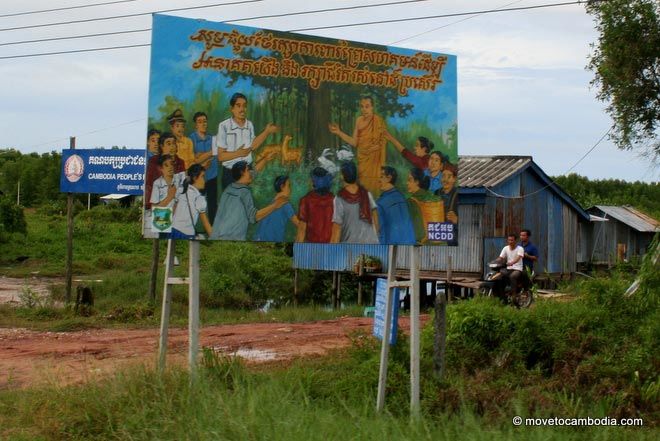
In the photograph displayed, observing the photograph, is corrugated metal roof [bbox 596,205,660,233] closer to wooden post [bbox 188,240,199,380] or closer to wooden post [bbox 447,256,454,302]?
wooden post [bbox 447,256,454,302]

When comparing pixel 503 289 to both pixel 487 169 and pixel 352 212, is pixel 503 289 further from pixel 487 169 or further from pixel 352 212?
pixel 487 169

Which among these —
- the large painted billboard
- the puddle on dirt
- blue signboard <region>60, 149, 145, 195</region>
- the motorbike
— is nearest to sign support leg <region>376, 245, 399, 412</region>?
the large painted billboard

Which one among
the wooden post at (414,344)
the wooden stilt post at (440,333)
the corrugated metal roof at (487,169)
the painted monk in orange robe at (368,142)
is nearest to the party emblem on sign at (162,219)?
the painted monk in orange robe at (368,142)

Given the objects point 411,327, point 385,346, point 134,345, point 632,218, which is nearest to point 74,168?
point 134,345

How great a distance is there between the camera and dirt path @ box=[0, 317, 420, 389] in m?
9.26

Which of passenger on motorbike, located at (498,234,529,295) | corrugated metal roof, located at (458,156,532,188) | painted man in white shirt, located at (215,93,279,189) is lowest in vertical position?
passenger on motorbike, located at (498,234,529,295)

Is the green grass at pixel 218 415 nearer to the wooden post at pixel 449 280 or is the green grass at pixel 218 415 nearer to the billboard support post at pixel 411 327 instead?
the billboard support post at pixel 411 327

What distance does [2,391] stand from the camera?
26.8ft

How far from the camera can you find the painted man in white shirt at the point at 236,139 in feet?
23.2

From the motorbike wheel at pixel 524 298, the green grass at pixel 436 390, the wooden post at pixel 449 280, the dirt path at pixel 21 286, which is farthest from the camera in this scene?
the wooden post at pixel 449 280

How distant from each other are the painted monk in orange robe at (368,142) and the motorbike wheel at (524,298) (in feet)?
22.6

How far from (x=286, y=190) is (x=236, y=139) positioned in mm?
609

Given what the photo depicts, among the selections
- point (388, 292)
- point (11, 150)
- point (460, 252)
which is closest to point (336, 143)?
point (388, 292)

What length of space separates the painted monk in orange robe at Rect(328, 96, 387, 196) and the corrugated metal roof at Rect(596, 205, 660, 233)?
1107 inches
